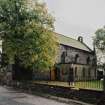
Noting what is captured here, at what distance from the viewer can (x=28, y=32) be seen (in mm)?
30750

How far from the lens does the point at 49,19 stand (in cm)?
3281

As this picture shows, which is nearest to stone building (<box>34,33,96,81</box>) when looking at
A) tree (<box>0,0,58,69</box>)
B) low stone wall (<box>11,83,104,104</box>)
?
tree (<box>0,0,58,69</box>)

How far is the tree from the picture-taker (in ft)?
102

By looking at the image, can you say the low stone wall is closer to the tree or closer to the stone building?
the tree

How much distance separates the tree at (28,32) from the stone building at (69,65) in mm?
9488

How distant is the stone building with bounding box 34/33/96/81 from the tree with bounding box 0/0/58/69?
9.49 meters

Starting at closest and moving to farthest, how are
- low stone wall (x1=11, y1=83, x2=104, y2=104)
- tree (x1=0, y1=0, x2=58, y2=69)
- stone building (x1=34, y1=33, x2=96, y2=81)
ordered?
1. low stone wall (x1=11, y1=83, x2=104, y2=104)
2. tree (x1=0, y1=0, x2=58, y2=69)
3. stone building (x1=34, y1=33, x2=96, y2=81)

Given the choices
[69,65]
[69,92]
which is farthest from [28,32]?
[69,65]

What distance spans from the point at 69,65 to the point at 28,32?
15263mm

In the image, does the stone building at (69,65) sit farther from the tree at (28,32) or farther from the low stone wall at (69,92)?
the low stone wall at (69,92)

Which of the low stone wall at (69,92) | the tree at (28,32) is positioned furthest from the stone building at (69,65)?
the low stone wall at (69,92)

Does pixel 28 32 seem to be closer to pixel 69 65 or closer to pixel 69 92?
pixel 69 92

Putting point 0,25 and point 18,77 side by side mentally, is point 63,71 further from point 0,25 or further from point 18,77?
point 0,25

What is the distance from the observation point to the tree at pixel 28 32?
102 feet
